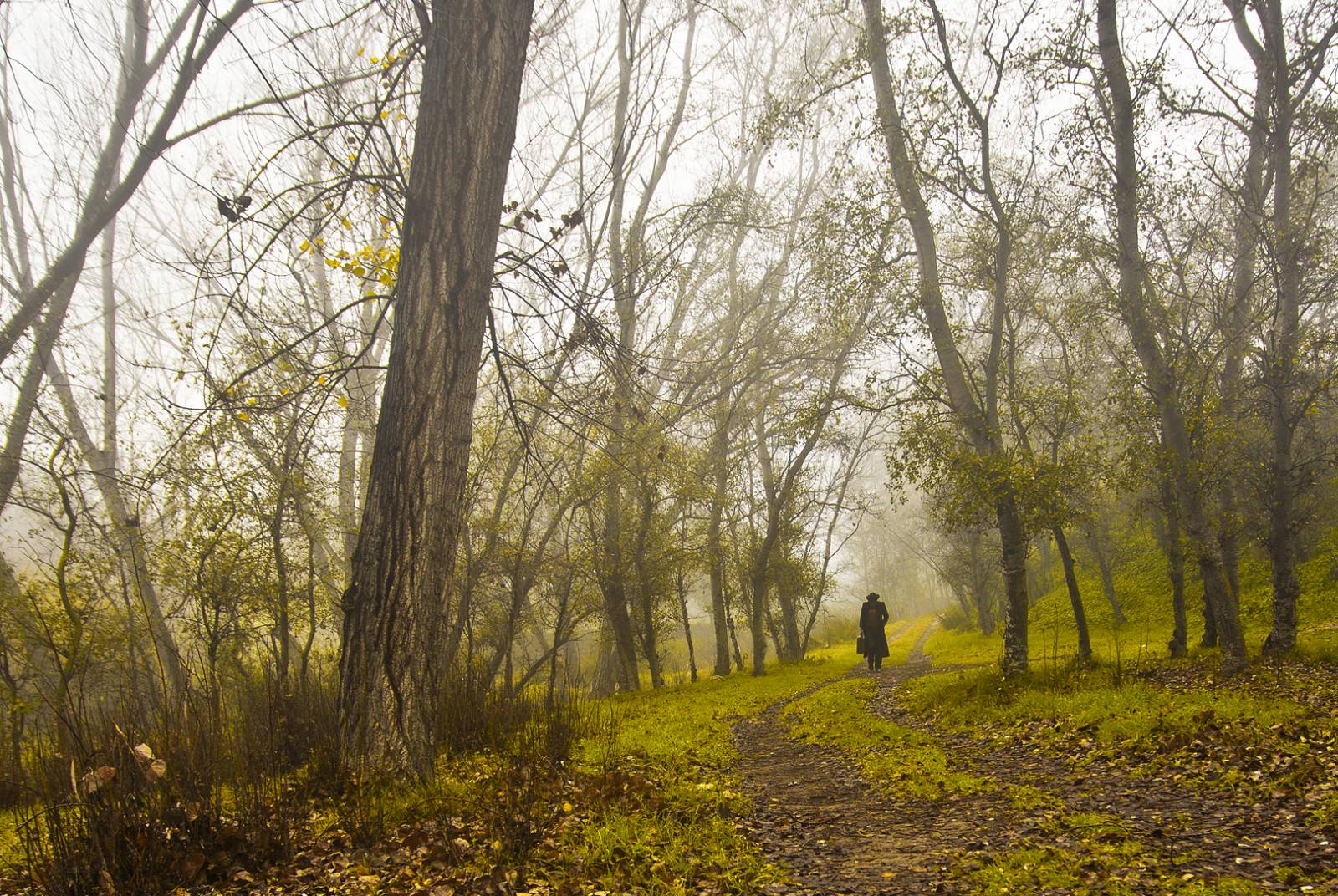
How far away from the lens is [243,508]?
493 inches

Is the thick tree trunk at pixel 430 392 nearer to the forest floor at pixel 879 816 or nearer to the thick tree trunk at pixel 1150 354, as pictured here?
the forest floor at pixel 879 816

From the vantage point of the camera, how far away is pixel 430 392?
191 inches

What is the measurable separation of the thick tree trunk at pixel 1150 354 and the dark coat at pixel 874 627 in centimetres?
857

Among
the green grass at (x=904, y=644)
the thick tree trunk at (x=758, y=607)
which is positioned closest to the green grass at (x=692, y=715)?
the thick tree trunk at (x=758, y=607)

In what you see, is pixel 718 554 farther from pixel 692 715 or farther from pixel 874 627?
pixel 692 715

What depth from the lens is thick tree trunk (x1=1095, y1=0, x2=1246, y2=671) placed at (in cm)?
923

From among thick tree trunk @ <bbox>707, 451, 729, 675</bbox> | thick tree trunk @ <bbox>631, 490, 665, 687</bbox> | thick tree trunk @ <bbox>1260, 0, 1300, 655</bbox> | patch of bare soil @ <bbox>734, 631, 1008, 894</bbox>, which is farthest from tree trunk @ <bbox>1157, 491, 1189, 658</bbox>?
thick tree trunk @ <bbox>631, 490, 665, 687</bbox>

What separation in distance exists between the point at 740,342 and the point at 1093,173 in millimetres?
8814

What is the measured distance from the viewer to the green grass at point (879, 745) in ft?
18.7

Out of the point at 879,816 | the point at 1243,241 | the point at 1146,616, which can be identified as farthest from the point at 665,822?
the point at 1146,616

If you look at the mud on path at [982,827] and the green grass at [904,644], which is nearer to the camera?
the mud on path at [982,827]

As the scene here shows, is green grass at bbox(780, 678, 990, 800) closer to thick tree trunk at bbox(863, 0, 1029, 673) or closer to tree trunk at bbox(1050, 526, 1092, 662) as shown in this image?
thick tree trunk at bbox(863, 0, 1029, 673)

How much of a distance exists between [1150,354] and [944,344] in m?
2.56

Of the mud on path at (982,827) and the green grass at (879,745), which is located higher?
the mud on path at (982,827)
